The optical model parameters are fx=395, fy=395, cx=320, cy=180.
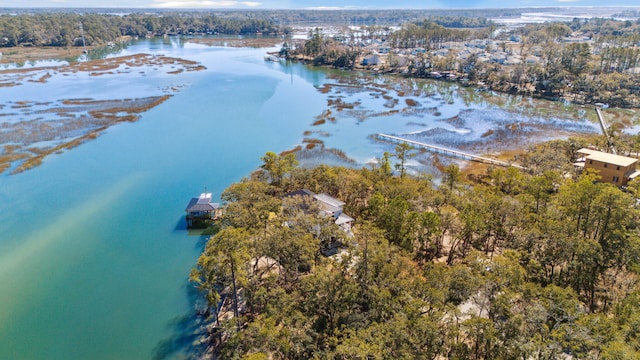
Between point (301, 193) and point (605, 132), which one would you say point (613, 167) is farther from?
point (301, 193)

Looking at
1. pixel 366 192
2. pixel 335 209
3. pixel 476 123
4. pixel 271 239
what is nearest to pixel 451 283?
pixel 271 239

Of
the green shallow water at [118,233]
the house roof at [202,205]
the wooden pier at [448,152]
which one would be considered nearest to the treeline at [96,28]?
the green shallow water at [118,233]

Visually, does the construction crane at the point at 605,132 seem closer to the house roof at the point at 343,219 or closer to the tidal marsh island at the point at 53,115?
the house roof at the point at 343,219

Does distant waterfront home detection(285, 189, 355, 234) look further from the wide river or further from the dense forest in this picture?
the wide river

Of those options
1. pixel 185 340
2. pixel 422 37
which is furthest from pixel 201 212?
pixel 422 37

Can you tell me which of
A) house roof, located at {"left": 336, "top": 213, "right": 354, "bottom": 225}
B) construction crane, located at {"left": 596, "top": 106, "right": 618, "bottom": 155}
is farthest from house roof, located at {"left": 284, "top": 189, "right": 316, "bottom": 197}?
construction crane, located at {"left": 596, "top": 106, "right": 618, "bottom": 155}

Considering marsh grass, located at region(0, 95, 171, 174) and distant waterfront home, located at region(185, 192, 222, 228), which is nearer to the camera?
distant waterfront home, located at region(185, 192, 222, 228)
